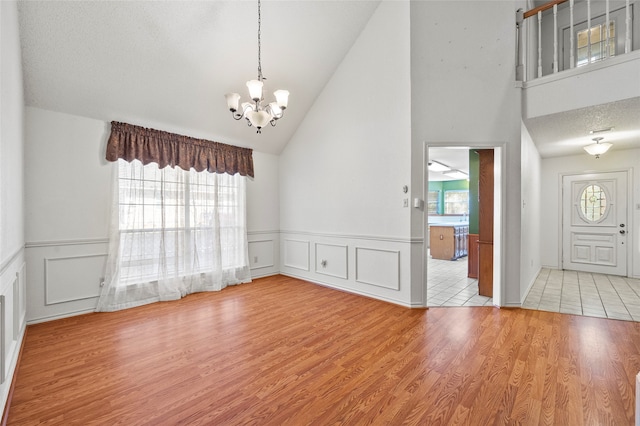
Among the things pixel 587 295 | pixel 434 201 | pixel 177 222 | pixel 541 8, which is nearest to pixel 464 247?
pixel 587 295

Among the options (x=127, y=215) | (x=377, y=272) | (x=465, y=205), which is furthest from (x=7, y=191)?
(x=465, y=205)

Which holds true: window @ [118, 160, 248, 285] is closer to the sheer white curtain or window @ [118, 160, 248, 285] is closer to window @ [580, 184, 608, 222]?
the sheer white curtain

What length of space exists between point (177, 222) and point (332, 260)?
2.47m

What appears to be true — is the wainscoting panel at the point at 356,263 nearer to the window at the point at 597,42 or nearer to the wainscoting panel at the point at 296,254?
the wainscoting panel at the point at 296,254

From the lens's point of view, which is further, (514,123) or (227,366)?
(514,123)

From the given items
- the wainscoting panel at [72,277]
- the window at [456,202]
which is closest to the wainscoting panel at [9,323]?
the wainscoting panel at [72,277]

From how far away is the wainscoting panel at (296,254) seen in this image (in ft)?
17.6

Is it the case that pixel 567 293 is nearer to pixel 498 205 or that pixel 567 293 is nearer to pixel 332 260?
pixel 498 205

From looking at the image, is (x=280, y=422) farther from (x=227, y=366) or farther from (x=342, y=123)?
(x=342, y=123)

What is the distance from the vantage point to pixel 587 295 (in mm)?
4289

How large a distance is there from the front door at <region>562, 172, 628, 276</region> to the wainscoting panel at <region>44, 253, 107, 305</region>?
824 centimetres

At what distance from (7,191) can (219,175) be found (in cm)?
289

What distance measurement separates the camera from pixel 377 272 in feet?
13.7

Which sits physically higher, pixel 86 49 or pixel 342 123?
pixel 86 49
